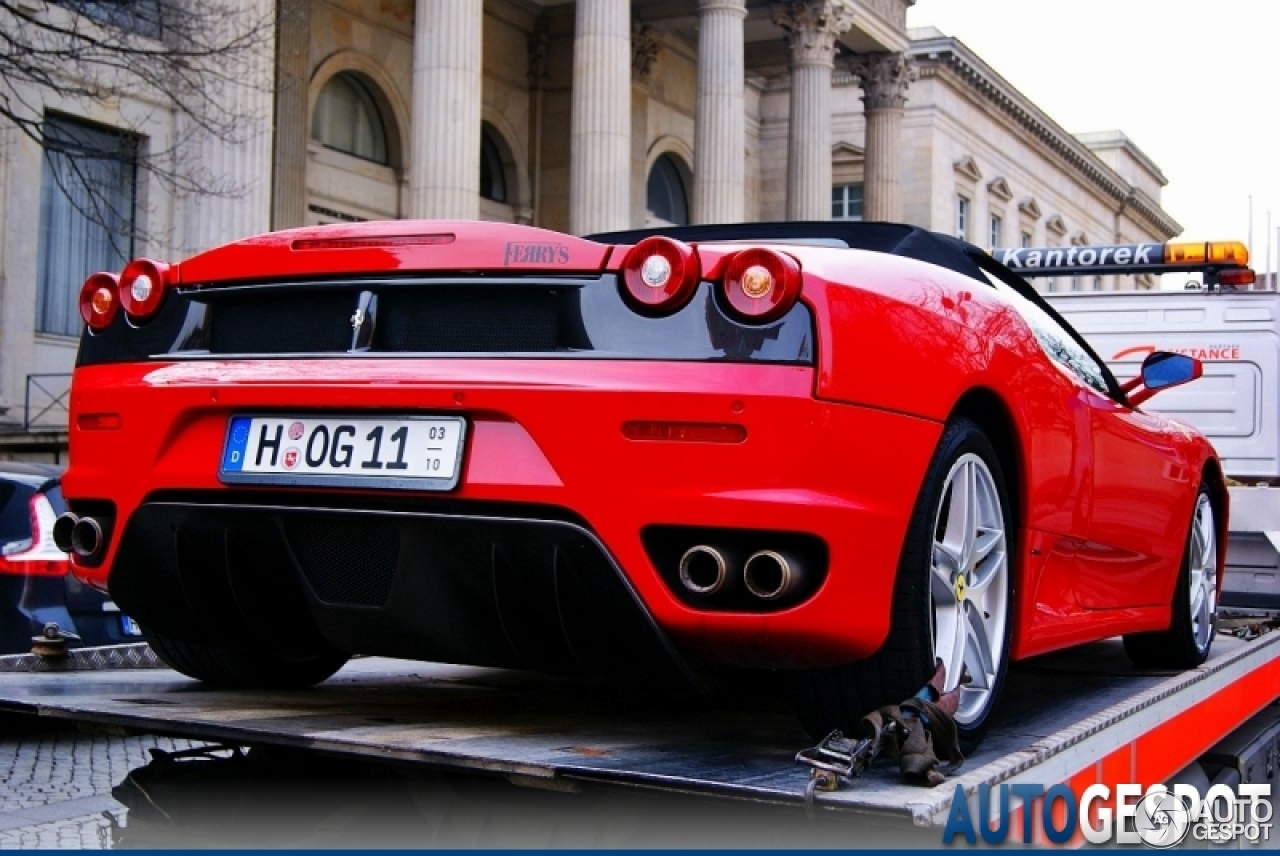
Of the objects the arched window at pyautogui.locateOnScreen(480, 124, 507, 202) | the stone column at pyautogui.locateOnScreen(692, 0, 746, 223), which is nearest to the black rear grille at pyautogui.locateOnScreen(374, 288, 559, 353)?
the stone column at pyautogui.locateOnScreen(692, 0, 746, 223)

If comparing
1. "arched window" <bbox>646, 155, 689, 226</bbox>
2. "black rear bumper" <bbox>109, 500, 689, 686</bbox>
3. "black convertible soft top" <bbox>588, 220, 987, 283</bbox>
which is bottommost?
"black rear bumper" <bbox>109, 500, 689, 686</bbox>

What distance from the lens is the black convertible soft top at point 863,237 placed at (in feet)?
13.3

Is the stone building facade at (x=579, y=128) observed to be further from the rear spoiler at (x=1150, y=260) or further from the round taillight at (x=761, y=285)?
the round taillight at (x=761, y=285)

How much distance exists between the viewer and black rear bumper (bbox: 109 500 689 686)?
3.10 meters

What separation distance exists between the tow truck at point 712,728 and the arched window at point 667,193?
3763cm

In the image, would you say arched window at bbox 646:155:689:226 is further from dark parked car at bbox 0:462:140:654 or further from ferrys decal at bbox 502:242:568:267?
ferrys decal at bbox 502:242:568:267

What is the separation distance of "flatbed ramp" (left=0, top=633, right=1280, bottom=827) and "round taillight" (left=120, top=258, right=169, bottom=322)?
83cm

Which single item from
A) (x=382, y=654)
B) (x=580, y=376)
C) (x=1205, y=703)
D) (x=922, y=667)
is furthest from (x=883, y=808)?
(x=1205, y=703)

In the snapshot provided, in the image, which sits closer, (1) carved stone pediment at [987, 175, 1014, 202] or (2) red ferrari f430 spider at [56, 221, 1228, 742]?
(2) red ferrari f430 spider at [56, 221, 1228, 742]

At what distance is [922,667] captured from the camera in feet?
10.6

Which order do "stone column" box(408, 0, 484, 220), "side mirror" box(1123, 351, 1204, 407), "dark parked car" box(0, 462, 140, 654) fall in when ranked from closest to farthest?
"side mirror" box(1123, 351, 1204, 407), "dark parked car" box(0, 462, 140, 654), "stone column" box(408, 0, 484, 220)

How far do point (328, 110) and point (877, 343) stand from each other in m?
31.2

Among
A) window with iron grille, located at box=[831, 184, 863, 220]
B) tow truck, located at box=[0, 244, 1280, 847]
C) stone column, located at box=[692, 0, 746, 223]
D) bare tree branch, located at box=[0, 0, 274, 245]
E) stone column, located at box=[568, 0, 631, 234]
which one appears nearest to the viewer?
tow truck, located at box=[0, 244, 1280, 847]

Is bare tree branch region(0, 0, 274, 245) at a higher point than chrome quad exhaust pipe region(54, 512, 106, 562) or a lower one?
higher
